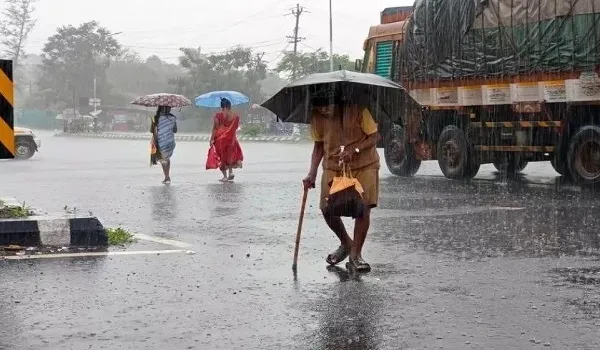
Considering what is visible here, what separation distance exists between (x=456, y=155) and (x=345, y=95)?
996 centimetres

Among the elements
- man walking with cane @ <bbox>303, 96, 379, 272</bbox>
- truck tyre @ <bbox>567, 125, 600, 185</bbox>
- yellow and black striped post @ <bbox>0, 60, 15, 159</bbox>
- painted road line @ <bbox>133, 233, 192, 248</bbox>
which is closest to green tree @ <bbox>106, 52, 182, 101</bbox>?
truck tyre @ <bbox>567, 125, 600, 185</bbox>

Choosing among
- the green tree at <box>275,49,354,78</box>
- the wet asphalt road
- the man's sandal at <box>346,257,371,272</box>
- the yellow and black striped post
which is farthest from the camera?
the green tree at <box>275,49,354,78</box>

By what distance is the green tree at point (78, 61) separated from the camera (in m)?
80.9

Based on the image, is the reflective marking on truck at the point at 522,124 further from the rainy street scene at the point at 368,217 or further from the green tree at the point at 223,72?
the green tree at the point at 223,72

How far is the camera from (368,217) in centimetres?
720

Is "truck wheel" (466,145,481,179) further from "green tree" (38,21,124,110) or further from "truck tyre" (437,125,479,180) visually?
"green tree" (38,21,124,110)

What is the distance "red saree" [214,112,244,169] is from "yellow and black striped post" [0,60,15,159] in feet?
32.2

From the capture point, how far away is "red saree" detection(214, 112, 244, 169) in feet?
55.2

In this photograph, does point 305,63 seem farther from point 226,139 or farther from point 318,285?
Answer: point 318,285

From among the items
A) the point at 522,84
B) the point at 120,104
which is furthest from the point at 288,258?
the point at 120,104

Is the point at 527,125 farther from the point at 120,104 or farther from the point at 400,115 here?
the point at 120,104

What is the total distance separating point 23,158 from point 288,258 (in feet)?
71.0

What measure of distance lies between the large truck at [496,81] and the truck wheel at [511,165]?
3 cm

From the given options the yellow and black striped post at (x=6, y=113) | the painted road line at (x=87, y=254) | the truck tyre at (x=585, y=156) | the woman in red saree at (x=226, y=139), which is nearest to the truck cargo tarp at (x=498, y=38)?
the truck tyre at (x=585, y=156)
